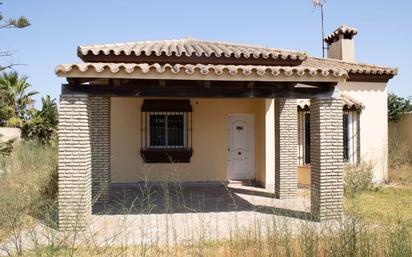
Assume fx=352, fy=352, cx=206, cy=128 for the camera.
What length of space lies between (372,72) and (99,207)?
10533 mm

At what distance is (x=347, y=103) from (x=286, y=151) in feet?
12.9

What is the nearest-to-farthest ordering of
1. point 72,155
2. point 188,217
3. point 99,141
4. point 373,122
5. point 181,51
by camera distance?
point 72,155 → point 188,217 → point 99,141 → point 181,51 → point 373,122

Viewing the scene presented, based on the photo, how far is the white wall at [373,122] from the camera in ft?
43.1


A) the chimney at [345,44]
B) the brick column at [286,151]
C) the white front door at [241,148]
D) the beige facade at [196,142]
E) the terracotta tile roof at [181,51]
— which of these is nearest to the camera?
the terracotta tile roof at [181,51]

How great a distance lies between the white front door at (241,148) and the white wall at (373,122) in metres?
3.80

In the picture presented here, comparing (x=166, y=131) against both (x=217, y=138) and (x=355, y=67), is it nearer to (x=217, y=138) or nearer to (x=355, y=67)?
(x=217, y=138)

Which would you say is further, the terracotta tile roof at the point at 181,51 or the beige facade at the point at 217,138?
the beige facade at the point at 217,138

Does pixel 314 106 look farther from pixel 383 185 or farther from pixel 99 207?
pixel 383 185

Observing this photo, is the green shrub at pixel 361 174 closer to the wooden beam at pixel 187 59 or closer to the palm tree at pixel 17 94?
the wooden beam at pixel 187 59

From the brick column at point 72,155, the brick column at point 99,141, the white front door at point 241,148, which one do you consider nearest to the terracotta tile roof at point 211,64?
the brick column at point 72,155

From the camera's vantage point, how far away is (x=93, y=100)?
9203mm

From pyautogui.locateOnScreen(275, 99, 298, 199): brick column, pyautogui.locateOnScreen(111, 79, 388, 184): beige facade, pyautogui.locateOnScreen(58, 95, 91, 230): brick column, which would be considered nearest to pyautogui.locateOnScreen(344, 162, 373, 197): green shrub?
pyautogui.locateOnScreen(111, 79, 388, 184): beige facade

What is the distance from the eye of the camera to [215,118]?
12820mm

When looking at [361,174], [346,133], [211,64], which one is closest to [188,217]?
[211,64]
